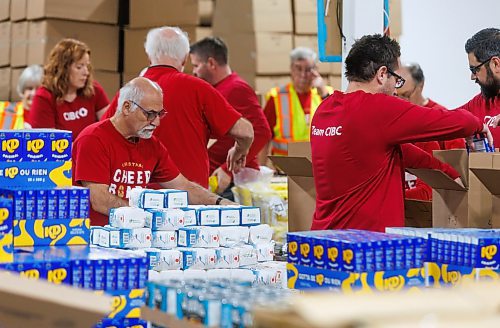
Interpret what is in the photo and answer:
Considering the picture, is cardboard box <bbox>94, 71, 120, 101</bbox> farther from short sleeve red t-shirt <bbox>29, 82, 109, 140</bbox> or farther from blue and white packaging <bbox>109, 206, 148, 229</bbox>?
blue and white packaging <bbox>109, 206, 148, 229</bbox>

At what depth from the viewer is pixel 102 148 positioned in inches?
208

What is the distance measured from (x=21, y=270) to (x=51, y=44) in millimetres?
5895

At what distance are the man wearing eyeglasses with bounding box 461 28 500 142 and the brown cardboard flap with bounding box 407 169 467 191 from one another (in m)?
0.63

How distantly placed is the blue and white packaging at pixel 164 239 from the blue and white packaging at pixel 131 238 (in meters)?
0.06

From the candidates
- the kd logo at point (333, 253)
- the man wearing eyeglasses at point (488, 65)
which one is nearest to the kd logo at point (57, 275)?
the kd logo at point (333, 253)

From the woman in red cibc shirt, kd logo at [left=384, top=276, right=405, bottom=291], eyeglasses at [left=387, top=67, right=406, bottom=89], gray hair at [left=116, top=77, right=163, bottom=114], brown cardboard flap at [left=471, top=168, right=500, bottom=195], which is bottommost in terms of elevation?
kd logo at [left=384, top=276, right=405, bottom=291]

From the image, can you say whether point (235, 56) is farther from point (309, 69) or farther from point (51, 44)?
point (51, 44)

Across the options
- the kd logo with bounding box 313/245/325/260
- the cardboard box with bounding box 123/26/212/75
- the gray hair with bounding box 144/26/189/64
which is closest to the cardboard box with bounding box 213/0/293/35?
the cardboard box with bounding box 123/26/212/75

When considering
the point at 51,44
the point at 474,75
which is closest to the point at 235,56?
the point at 51,44

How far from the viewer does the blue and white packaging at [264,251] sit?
16.0 ft

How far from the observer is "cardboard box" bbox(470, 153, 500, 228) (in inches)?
180

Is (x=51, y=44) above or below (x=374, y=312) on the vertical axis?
above

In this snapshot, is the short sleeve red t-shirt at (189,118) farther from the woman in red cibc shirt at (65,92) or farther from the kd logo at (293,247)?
the kd logo at (293,247)

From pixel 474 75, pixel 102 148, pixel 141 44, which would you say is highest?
pixel 141 44
